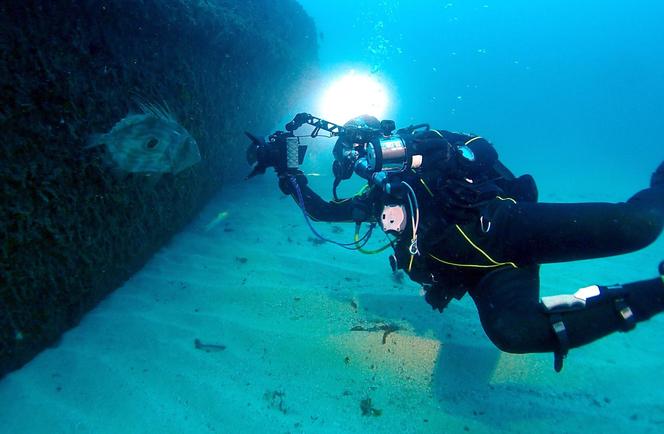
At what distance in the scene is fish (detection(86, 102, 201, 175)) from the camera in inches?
106

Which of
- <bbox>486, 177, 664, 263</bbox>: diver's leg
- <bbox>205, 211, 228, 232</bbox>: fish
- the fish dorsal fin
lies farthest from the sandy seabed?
the fish dorsal fin

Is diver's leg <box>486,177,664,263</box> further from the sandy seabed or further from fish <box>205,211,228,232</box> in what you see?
fish <box>205,211,228,232</box>

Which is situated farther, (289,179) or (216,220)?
(216,220)

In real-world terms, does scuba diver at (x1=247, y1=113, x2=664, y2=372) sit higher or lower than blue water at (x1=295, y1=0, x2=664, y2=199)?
lower

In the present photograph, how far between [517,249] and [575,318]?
1.98 ft

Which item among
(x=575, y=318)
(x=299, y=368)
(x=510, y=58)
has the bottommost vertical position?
(x=299, y=368)

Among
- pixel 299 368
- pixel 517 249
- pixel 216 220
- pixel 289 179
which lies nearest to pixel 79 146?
pixel 289 179

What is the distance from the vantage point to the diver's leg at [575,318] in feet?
7.27

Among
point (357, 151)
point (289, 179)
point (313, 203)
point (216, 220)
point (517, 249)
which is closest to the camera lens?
point (517, 249)

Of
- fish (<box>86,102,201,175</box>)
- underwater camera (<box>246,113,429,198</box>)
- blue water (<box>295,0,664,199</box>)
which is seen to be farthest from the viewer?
blue water (<box>295,0,664,199</box>)

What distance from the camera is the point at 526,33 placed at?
7212 centimetres

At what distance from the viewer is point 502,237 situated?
8.73ft

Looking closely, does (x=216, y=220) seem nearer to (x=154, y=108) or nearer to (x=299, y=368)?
(x=154, y=108)

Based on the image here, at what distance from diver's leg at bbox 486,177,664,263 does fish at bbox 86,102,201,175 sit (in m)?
2.47
